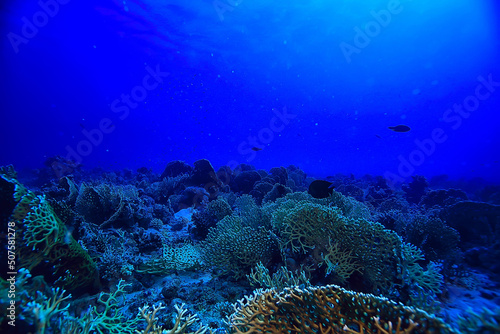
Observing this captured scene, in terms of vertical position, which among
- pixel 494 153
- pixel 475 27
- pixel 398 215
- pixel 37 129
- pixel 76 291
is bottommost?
pixel 76 291

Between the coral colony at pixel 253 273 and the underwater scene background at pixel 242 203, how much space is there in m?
0.02

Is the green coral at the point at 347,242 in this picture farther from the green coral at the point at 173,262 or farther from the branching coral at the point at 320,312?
the green coral at the point at 173,262

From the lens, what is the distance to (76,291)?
10.8 feet

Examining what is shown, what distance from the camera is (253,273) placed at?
12.5 ft

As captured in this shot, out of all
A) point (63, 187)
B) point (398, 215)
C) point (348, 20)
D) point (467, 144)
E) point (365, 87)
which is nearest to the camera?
point (398, 215)

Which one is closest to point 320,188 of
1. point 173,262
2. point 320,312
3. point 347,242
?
point 347,242

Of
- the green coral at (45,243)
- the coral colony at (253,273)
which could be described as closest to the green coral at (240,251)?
the coral colony at (253,273)

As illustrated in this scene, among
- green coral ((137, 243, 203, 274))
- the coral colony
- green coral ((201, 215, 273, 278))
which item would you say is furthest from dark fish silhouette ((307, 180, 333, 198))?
green coral ((137, 243, 203, 274))

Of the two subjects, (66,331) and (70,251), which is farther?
(70,251)

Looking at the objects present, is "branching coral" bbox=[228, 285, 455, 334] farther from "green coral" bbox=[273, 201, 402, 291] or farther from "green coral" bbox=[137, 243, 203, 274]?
"green coral" bbox=[137, 243, 203, 274]

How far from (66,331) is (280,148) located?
494 ft

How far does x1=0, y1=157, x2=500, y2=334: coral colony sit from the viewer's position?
1964mm

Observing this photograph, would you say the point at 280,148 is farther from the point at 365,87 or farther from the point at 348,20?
the point at 348,20

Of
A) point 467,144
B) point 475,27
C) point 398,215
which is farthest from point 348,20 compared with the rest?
point 467,144
